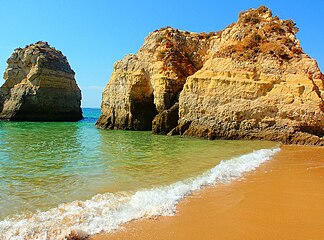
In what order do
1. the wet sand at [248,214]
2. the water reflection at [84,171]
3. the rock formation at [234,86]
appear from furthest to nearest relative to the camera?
the rock formation at [234,86] → the water reflection at [84,171] → the wet sand at [248,214]

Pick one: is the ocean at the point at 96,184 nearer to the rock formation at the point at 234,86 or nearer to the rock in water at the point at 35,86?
the rock formation at the point at 234,86

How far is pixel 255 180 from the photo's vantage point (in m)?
8.14

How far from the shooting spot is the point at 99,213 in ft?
18.0

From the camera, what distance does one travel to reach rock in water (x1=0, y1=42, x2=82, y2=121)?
4153 centimetres

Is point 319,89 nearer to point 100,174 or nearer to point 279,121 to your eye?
Answer: point 279,121

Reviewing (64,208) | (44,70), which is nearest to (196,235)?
(64,208)

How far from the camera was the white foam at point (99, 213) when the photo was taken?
15.2 ft

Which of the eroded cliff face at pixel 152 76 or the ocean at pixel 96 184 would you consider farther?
the eroded cliff face at pixel 152 76

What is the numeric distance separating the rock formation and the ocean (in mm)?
5491

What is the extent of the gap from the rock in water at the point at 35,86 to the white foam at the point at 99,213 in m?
38.7

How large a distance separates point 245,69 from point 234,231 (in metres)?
16.5

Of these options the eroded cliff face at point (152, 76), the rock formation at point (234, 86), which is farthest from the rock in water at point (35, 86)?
the rock formation at point (234, 86)

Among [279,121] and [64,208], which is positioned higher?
[279,121]

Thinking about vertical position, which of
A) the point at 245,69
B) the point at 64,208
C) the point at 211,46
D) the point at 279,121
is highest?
the point at 211,46
